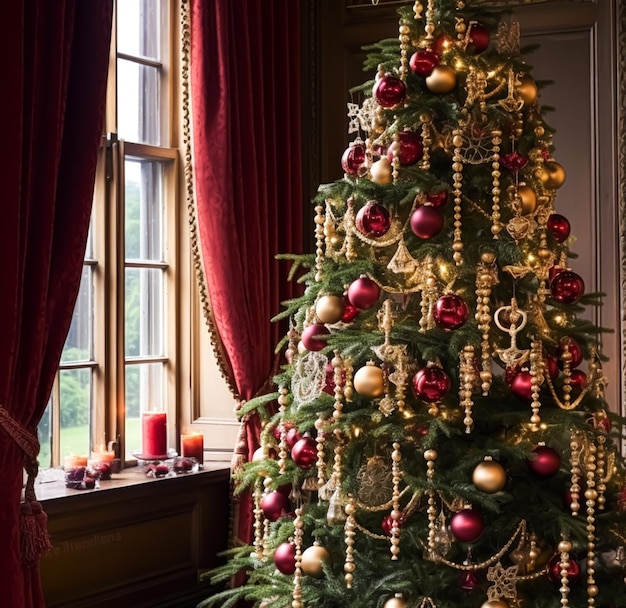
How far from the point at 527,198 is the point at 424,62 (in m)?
0.48

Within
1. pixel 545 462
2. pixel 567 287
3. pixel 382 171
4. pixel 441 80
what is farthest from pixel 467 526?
pixel 441 80

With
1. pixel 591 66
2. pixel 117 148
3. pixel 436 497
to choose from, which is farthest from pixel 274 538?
pixel 591 66

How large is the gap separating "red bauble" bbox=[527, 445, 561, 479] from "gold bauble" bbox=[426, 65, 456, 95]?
1029 mm

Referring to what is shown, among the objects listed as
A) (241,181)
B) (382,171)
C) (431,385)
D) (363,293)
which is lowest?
(431,385)

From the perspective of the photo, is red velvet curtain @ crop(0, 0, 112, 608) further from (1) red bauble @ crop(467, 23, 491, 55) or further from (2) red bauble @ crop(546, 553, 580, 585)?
(2) red bauble @ crop(546, 553, 580, 585)

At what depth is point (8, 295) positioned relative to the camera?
2807 millimetres

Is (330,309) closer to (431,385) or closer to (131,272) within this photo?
(431,385)

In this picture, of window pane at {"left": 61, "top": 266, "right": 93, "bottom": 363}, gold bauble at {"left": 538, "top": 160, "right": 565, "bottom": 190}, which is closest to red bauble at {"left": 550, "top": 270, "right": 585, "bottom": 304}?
gold bauble at {"left": 538, "top": 160, "right": 565, "bottom": 190}

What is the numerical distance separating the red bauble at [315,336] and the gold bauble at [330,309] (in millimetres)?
61

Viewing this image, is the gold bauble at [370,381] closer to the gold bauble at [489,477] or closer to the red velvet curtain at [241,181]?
the gold bauble at [489,477]

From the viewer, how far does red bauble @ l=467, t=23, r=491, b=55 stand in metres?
3.04

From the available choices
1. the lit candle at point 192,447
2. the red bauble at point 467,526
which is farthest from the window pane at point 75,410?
the red bauble at point 467,526

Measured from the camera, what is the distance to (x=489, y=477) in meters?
2.74

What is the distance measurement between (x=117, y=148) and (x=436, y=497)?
1717 millimetres
